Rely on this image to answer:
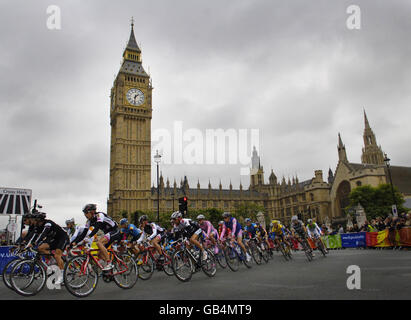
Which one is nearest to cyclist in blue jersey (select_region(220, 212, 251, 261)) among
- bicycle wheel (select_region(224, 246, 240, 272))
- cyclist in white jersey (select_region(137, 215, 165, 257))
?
bicycle wheel (select_region(224, 246, 240, 272))

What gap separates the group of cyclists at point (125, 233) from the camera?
771cm

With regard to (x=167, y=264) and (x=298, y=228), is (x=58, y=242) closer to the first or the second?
(x=167, y=264)

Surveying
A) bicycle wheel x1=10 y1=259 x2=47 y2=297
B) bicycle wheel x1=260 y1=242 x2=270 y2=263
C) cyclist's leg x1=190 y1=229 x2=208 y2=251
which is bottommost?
bicycle wheel x1=260 y1=242 x2=270 y2=263

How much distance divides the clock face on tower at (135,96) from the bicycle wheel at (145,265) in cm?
8120

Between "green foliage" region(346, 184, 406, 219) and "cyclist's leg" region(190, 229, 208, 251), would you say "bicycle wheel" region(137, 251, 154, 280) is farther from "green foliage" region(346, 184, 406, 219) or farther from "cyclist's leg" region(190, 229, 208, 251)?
"green foliage" region(346, 184, 406, 219)

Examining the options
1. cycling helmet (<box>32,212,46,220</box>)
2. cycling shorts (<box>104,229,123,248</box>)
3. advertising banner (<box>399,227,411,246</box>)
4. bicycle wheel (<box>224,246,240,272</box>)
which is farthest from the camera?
advertising banner (<box>399,227,411,246</box>)

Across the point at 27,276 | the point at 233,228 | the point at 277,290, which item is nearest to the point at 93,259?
the point at 27,276

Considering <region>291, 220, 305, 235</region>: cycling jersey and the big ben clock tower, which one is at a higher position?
the big ben clock tower

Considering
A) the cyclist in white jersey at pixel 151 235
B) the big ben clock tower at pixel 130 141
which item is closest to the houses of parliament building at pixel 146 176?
the big ben clock tower at pixel 130 141

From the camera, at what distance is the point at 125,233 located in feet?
34.3

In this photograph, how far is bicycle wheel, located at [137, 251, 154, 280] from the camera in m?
9.77

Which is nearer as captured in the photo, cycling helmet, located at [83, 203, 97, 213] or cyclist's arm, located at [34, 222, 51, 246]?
cycling helmet, located at [83, 203, 97, 213]

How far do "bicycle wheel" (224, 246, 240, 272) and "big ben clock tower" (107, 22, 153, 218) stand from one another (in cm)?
7024

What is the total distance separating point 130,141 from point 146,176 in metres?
10.6
